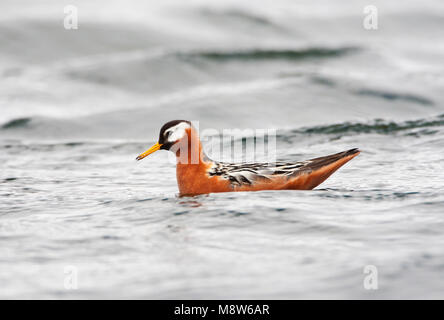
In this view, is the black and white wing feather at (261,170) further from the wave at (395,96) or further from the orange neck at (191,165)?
the wave at (395,96)

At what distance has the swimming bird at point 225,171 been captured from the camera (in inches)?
392

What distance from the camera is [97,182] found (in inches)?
456

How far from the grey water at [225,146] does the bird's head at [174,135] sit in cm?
81

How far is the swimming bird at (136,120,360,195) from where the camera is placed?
9961mm

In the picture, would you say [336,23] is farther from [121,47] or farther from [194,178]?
[194,178]

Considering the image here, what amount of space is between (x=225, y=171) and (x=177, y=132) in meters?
0.83

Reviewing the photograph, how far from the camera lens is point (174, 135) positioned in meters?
10.2

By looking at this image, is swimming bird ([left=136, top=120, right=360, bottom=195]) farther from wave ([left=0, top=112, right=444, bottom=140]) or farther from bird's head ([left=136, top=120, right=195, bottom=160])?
wave ([left=0, top=112, right=444, bottom=140])

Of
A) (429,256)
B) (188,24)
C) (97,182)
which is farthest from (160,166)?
(188,24)

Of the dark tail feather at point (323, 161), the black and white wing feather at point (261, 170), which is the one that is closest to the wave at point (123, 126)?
the dark tail feather at point (323, 161)
